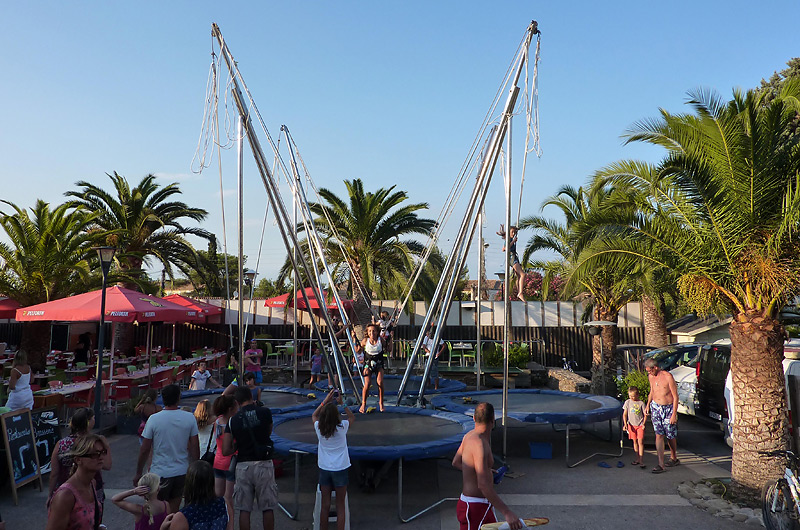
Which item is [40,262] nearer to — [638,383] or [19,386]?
[19,386]

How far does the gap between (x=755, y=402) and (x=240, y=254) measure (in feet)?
20.8

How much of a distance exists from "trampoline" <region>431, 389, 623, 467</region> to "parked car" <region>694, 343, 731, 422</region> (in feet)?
5.03

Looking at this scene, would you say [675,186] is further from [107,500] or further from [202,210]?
[202,210]

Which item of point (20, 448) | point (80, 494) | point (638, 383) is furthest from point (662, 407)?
point (20, 448)

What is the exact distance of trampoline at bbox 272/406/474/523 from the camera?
6.13 meters

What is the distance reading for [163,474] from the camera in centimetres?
468

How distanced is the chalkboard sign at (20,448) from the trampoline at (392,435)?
2783 mm

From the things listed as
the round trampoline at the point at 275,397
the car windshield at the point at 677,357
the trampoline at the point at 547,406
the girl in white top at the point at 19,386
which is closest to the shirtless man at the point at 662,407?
the trampoline at the point at 547,406

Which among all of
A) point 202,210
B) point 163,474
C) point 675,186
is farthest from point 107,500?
point 202,210

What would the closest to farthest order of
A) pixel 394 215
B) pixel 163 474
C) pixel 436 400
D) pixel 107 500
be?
pixel 163 474 → pixel 107 500 → pixel 436 400 → pixel 394 215

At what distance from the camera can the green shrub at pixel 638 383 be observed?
10953mm

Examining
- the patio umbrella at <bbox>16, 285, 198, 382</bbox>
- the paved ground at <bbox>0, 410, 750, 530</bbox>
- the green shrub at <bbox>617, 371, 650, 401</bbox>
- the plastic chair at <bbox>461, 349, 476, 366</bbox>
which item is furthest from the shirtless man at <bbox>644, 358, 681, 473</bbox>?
the plastic chair at <bbox>461, 349, 476, 366</bbox>

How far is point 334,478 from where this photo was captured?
4996mm

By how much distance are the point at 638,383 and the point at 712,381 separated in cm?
175
